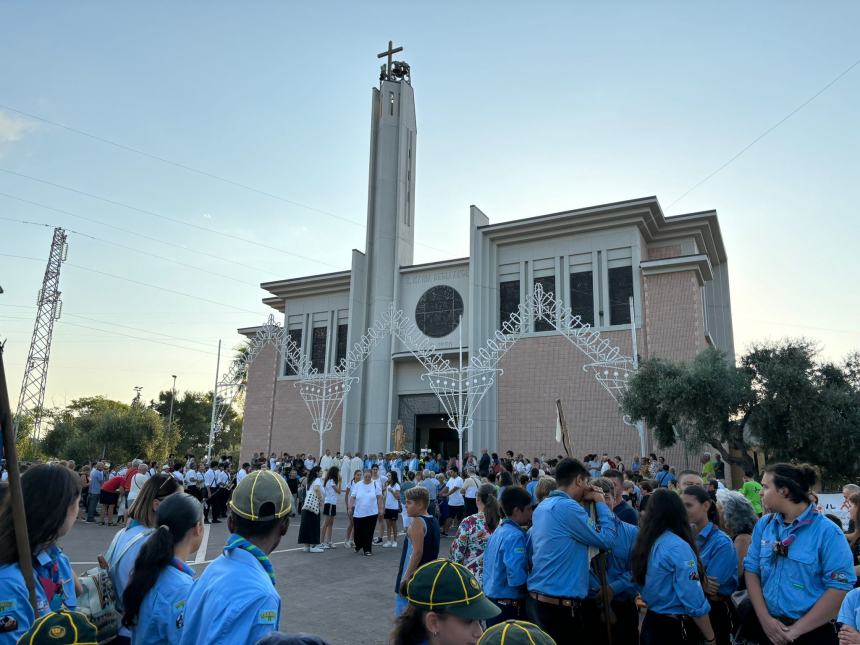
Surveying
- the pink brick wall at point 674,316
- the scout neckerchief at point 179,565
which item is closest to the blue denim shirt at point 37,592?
the scout neckerchief at point 179,565

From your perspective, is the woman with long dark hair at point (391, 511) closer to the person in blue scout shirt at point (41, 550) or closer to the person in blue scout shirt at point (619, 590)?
the person in blue scout shirt at point (619, 590)

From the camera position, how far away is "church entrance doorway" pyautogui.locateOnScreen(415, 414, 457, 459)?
33.9 m

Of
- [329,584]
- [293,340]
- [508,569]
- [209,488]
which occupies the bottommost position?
[329,584]

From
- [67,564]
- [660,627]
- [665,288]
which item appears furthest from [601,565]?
[665,288]

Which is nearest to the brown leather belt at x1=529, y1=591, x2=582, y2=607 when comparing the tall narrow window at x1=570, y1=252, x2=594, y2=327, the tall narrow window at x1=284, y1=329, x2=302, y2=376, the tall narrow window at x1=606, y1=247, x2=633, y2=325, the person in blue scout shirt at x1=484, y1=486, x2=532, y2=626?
the person in blue scout shirt at x1=484, y1=486, x2=532, y2=626

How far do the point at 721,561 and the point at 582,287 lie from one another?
2527cm

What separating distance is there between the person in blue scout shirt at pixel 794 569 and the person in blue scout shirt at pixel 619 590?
0.94 metres

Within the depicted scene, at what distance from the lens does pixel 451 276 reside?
3312cm

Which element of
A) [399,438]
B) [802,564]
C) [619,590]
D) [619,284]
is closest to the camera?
[802,564]

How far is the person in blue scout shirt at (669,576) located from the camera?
13.3ft

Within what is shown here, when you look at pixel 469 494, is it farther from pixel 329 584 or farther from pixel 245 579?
pixel 245 579

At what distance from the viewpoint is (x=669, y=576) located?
414 cm

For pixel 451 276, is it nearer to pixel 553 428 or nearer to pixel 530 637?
pixel 553 428

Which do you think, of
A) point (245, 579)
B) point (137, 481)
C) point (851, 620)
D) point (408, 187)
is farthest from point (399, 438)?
point (245, 579)
